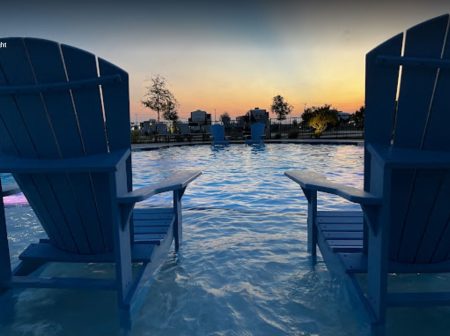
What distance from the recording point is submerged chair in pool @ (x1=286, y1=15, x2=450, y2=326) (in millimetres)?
1316

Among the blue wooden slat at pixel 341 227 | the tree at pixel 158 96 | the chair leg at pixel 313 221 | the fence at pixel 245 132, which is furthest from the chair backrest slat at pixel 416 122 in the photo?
the tree at pixel 158 96

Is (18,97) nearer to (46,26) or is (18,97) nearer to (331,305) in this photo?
(331,305)

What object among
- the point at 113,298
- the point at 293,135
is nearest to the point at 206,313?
the point at 113,298

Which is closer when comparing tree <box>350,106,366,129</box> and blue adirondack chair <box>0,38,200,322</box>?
blue adirondack chair <box>0,38,200,322</box>

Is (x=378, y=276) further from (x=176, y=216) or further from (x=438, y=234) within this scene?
(x=176, y=216)

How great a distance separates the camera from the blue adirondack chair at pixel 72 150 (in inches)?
59.6

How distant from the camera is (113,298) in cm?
198

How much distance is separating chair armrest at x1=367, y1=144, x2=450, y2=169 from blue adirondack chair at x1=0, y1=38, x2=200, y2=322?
3.41 feet

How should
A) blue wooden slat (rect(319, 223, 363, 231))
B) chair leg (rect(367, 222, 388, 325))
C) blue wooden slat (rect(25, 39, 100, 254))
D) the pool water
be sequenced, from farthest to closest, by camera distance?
1. blue wooden slat (rect(319, 223, 363, 231))
2. the pool water
3. blue wooden slat (rect(25, 39, 100, 254))
4. chair leg (rect(367, 222, 388, 325))

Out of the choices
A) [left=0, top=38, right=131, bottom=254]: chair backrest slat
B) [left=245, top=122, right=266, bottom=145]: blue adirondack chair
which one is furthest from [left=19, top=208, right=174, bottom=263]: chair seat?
[left=245, top=122, right=266, bottom=145]: blue adirondack chair

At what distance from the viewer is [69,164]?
155 centimetres

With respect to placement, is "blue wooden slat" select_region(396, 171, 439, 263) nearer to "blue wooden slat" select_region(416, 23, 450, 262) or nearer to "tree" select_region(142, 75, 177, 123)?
"blue wooden slat" select_region(416, 23, 450, 262)

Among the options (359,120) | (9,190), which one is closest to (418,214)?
(9,190)

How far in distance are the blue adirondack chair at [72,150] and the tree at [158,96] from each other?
89.9ft
